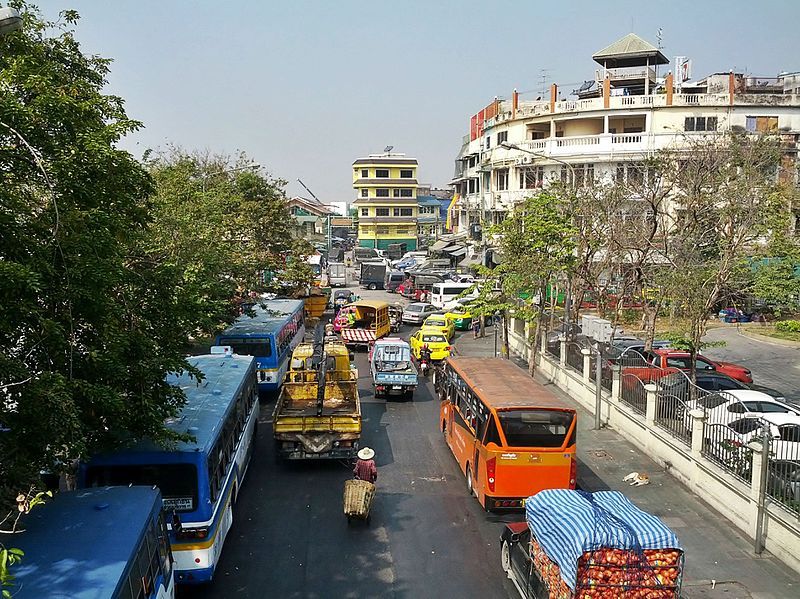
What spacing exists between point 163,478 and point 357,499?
3.64 meters

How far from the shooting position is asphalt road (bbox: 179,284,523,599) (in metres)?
10.5

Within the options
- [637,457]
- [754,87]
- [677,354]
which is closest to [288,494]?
[637,457]

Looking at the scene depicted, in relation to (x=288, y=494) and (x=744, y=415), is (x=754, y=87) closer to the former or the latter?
(x=744, y=415)

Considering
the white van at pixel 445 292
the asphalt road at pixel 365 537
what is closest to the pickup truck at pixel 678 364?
the asphalt road at pixel 365 537

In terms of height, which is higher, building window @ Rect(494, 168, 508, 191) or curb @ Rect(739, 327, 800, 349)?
building window @ Rect(494, 168, 508, 191)

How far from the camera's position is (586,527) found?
27.0 feet

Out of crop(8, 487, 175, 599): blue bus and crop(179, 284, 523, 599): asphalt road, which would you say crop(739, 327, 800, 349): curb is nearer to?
crop(179, 284, 523, 599): asphalt road

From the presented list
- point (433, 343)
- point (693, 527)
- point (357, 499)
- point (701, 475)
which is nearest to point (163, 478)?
point (357, 499)

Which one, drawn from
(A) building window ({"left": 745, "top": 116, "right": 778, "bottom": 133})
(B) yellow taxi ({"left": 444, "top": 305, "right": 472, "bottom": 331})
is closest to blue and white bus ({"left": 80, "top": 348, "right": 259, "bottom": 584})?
(B) yellow taxi ({"left": 444, "top": 305, "right": 472, "bottom": 331})

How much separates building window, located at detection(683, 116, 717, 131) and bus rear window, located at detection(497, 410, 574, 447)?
99.5 ft

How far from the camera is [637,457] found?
54.5ft

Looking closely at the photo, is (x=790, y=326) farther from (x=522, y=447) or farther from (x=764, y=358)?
(x=522, y=447)

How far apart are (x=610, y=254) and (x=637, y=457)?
9.51 metres

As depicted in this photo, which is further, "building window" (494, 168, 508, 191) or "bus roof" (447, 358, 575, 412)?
"building window" (494, 168, 508, 191)
